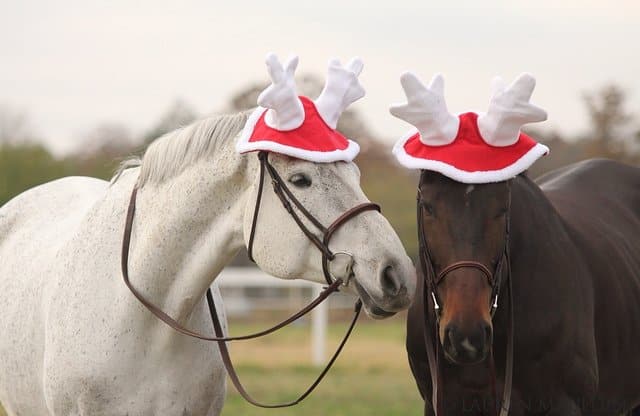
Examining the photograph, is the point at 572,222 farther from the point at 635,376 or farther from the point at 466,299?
the point at 466,299

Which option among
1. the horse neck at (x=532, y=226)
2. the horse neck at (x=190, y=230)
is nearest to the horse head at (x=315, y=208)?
the horse neck at (x=190, y=230)

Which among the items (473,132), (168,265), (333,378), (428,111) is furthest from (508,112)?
(333,378)

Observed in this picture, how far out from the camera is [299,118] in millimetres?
3832

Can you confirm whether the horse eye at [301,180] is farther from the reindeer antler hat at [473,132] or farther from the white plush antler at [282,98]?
the reindeer antler hat at [473,132]

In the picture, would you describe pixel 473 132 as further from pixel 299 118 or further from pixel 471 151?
pixel 299 118

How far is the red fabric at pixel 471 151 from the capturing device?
389cm

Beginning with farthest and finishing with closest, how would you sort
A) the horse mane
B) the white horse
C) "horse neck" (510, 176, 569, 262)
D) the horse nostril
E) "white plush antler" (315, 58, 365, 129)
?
"horse neck" (510, 176, 569, 262)
the horse mane
"white plush antler" (315, 58, 365, 129)
the white horse
the horse nostril

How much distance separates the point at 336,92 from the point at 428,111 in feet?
1.25

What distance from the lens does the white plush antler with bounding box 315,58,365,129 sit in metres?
3.94

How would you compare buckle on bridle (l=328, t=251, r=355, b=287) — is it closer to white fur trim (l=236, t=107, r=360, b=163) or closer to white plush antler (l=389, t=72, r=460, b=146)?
white fur trim (l=236, t=107, r=360, b=163)

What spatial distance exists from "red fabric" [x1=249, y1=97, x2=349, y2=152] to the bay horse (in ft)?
1.48

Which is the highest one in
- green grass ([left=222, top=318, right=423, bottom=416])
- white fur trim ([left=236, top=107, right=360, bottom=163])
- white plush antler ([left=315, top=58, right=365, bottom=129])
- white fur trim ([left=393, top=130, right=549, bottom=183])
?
white plush antler ([left=315, top=58, right=365, bottom=129])

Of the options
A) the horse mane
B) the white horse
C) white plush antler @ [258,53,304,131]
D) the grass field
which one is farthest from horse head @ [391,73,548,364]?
the grass field

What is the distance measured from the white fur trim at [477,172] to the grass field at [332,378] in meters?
5.08
